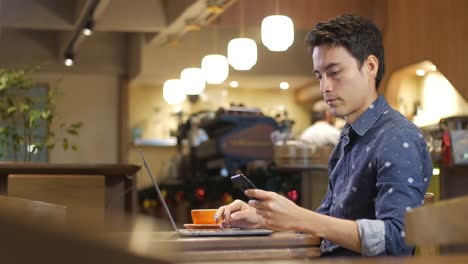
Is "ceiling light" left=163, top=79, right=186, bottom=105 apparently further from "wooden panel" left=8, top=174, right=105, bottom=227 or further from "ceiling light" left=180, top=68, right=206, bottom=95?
"wooden panel" left=8, top=174, right=105, bottom=227

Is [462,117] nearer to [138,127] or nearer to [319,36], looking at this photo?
[319,36]

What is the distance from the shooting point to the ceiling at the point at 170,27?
881 cm

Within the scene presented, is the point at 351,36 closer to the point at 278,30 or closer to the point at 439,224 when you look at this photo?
the point at 439,224

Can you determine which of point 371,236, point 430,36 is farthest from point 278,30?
point 371,236

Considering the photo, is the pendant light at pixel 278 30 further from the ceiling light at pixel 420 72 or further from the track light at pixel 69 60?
the track light at pixel 69 60

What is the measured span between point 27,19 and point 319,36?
8.78 meters

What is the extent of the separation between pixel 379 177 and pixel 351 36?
0.42 metres

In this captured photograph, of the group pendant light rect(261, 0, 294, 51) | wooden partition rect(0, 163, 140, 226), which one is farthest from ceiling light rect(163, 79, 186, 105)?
wooden partition rect(0, 163, 140, 226)

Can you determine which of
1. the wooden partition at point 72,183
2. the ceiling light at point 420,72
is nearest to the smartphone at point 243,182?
the wooden partition at point 72,183

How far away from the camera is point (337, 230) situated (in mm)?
1963

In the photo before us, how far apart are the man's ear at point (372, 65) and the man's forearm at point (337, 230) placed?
0.51 metres

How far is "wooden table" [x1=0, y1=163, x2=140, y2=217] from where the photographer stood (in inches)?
194

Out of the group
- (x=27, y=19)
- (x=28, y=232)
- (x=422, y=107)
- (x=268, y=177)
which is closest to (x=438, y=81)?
(x=422, y=107)

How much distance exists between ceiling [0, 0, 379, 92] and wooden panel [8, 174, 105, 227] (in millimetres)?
4174
